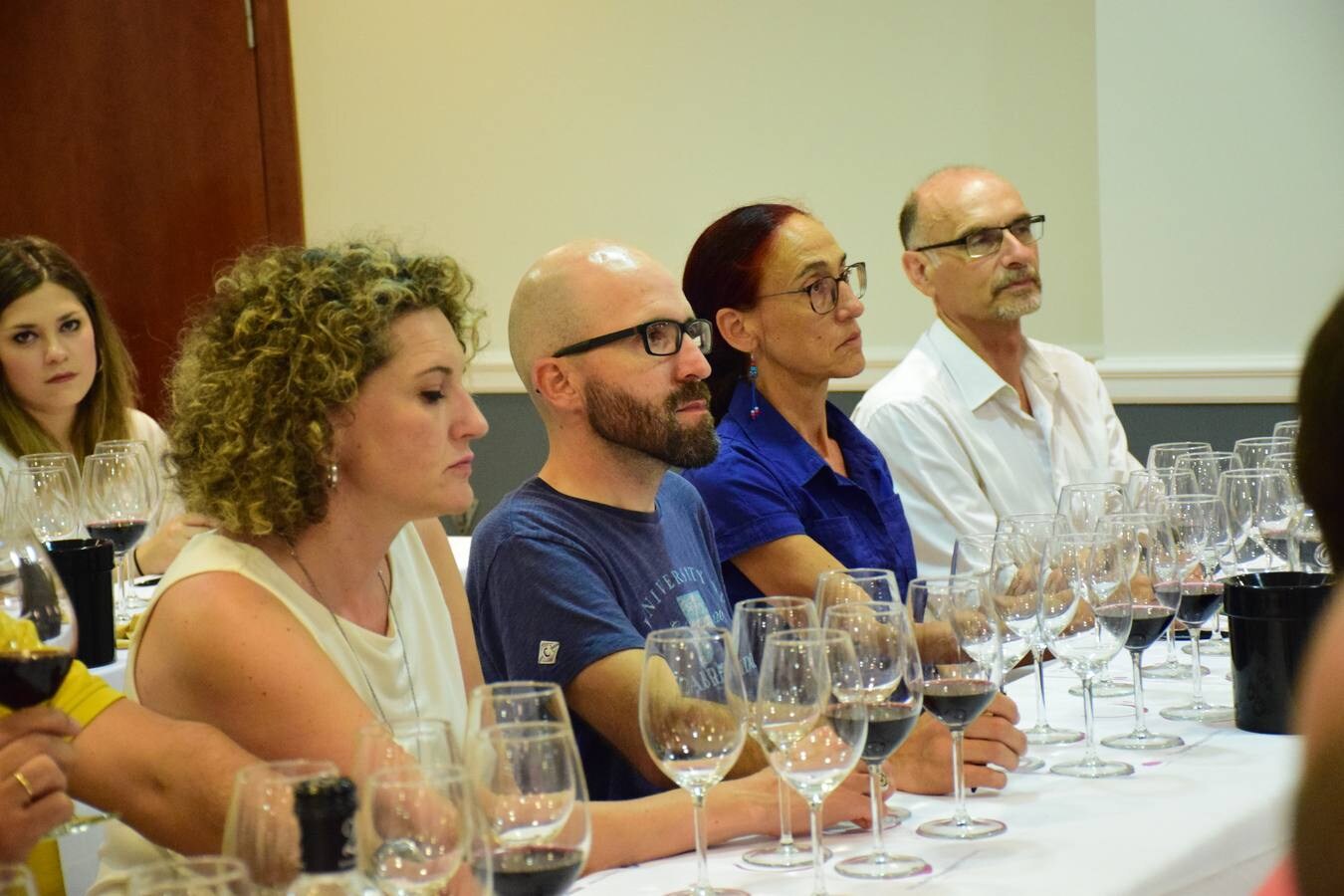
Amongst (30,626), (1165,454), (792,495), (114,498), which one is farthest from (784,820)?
(114,498)

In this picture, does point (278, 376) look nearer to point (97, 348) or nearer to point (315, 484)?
point (315, 484)

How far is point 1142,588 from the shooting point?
6.61 feet

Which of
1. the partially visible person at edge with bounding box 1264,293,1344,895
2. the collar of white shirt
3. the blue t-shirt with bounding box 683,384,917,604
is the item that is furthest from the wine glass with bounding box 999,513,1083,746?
the collar of white shirt

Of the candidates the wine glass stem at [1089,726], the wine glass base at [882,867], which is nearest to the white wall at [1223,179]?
the wine glass stem at [1089,726]

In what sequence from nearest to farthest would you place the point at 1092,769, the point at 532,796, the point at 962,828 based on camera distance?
the point at 532,796 → the point at 962,828 → the point at 1092,769

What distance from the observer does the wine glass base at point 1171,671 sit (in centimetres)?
233

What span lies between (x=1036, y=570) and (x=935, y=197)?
207cm

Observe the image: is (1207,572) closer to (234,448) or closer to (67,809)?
(234,448)

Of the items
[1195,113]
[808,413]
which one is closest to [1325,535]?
[808,413]

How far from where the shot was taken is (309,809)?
1.07 meters

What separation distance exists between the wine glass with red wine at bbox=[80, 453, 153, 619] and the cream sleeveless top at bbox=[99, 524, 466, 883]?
123cm

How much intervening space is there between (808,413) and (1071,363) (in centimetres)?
115

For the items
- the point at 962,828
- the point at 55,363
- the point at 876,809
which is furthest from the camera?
the point at 55,363

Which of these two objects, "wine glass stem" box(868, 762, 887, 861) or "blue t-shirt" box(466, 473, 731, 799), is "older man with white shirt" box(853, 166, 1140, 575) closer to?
"blue t-shirt" box(466, 473, 731, 799)
